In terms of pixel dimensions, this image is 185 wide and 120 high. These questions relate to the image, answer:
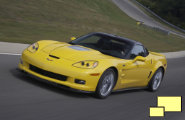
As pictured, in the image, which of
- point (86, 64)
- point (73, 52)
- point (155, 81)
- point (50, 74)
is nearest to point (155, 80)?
point (155, 81)

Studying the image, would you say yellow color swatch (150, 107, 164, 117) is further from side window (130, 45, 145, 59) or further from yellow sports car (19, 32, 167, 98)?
side window (130, 45, 145, 59)

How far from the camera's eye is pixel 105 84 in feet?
24.5

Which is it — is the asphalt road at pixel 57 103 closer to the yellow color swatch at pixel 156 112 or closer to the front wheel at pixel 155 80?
the yellow color swatch at pixel 156 112

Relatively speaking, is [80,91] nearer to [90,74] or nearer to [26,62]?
[90,74]

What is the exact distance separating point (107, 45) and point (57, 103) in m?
2.51

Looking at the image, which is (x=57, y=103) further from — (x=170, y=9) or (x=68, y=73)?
(x=170, y=9)

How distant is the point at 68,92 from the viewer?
7.54 meters

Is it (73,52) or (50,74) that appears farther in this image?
(73,52)

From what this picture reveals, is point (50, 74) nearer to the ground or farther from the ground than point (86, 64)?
nearer to the ground

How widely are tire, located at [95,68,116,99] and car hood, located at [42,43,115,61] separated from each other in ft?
1.20

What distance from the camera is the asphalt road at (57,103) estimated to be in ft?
18.5

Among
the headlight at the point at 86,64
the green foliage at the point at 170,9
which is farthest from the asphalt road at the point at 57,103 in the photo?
the green foliage at the point at 170,9

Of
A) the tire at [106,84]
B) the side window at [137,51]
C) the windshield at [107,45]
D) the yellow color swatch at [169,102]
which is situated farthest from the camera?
the side window at [137,51]

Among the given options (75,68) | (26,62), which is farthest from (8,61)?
(75,68)
